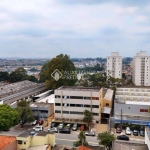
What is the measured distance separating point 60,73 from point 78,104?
13.4 metres

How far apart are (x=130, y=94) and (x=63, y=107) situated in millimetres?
13403

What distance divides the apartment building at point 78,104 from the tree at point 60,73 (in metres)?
12.0

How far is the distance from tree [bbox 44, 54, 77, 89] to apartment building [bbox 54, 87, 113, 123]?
11991 mm

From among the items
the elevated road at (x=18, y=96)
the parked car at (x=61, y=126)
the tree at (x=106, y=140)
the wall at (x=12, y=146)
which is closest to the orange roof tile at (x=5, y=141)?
the wall at (x=12, y=146)

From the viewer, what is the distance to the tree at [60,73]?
38188mm

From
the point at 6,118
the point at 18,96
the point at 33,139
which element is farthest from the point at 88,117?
the point at 18,96

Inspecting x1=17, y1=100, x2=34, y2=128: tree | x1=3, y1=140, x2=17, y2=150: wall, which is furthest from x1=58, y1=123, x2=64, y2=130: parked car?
x1=3, y1=140, x2=17, y2=150: wall

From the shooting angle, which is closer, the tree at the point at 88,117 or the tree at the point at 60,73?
the tree at the point at 88,117

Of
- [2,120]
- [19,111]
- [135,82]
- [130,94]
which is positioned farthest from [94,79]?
[2,120]

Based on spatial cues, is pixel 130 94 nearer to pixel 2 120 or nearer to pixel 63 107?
pixel 63 107

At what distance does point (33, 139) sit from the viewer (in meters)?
16.7

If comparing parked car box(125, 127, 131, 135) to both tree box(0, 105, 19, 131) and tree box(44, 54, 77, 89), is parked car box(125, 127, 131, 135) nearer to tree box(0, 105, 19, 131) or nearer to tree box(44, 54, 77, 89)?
tree box(0, 105, 19, 131)

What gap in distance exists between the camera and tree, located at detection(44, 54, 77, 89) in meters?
38.2

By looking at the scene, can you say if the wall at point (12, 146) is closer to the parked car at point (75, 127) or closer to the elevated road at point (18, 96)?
the parked car at point (75, 127)
